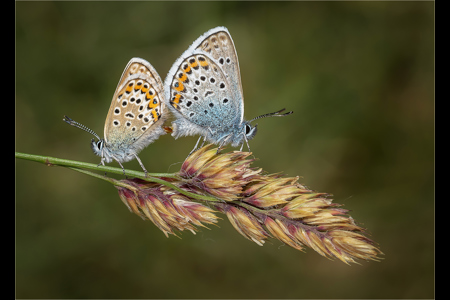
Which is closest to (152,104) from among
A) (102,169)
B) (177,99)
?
(177,99)

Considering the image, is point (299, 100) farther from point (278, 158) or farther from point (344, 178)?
point (344, 178)

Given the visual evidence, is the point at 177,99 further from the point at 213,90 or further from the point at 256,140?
the point at 256,140

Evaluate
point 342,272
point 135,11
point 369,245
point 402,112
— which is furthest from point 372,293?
point 135,11

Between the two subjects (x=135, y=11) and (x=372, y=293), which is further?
(x=135, y=11)

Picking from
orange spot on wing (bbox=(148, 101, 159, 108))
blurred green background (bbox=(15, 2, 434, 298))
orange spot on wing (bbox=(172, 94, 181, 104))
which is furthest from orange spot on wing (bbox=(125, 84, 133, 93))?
blurred green background (bbox=(15, 2, 434, 298))

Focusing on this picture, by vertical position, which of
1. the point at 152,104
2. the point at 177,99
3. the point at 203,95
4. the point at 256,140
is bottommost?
the point at 152,104

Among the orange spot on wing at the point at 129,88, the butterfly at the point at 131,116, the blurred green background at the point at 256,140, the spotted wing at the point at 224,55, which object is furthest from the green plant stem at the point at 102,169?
the blurred green background at the point at 256,140
